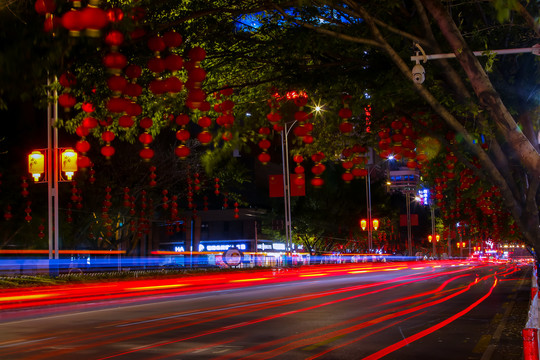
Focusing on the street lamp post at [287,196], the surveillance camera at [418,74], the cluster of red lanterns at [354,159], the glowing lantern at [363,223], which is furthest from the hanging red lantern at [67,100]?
the glowing lantern at [363,223]

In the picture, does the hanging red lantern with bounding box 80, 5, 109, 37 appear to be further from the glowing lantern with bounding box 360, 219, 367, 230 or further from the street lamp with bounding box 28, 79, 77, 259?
the glowing lantern with bounding box 360, 219, 367, 230

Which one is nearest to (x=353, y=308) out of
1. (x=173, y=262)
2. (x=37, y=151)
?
(x=37, y=151)

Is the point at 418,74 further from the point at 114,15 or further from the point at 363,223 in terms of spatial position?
the point at 363,223

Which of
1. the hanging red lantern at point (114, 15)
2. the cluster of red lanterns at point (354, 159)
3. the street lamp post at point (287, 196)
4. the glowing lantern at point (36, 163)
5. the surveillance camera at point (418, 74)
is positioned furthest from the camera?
the street lamp post at point (287, 196)

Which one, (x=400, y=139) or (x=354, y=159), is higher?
(x=400, y=139)

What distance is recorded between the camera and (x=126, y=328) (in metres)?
15.9

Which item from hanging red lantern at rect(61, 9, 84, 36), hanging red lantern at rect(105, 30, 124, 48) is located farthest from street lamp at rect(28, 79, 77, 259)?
hanging red lantern at rect(61, 9, 84, 36)

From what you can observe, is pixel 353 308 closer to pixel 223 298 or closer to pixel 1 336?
pixel 223 298

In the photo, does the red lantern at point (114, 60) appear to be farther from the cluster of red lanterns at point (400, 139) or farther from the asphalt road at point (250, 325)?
the cluster of red lanterns at point (400, 139)

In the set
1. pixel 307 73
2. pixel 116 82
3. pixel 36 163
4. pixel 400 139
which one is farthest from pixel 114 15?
pixel 36 163

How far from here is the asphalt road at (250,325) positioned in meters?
12.4

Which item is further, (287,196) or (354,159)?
Result: (287,196)

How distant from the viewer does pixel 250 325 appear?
660 inches

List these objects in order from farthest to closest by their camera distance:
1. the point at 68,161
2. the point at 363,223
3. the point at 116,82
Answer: the point at 363,223, the point at 68,161, the point at 116,82
